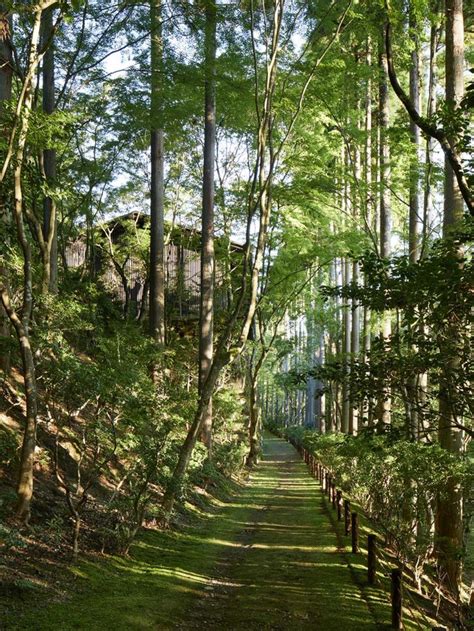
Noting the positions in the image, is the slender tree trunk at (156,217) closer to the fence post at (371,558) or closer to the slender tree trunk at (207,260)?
the slender tree trunk at (207,260)

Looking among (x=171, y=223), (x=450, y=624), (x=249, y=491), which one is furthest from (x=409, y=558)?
(x=171, y=223)

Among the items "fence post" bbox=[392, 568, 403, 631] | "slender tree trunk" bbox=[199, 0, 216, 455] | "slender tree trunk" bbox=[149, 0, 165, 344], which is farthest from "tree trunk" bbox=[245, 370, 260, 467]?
"fence post" bbox=[392, 568, 403, 631]

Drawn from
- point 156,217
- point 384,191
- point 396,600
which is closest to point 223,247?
point 156,217

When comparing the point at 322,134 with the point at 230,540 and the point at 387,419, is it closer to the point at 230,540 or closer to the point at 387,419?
the point at 387,419

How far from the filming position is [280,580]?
8.27m

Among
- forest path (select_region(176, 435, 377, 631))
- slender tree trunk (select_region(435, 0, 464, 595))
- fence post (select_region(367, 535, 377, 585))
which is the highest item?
slender tree trunk (select_region(435, 0, 464, 595))

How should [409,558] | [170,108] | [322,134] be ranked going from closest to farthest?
[409,558] < [170,108] < [322,134]

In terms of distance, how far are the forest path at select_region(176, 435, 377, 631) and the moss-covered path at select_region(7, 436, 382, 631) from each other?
0.01m

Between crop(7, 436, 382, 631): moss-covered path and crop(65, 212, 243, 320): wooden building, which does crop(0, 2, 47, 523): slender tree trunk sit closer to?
crop(7, 436, 382, 631): moss-covered path

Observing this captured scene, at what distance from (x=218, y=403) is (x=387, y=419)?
722 centimetres

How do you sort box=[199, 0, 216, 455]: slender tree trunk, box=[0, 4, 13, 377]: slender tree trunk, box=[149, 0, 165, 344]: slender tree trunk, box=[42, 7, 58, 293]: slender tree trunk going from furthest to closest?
box=[199, 0, 216, 455]: slender tree trunk → box=[149, 0, 165, 344]: slender tree trunk → box=[42, 7, 58, 293]: slender tree trunk → box=[0, 4, 13, 377]: slender tree trunk

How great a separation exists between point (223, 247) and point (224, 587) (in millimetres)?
17146

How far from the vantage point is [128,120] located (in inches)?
651

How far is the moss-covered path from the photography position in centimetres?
605
